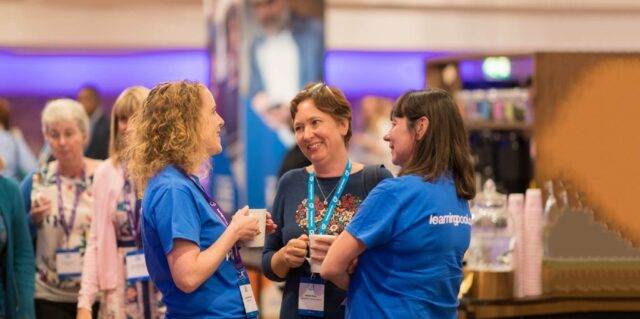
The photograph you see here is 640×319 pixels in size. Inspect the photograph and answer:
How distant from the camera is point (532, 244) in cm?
468

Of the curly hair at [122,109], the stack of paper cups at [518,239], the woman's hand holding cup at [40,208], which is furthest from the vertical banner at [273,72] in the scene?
the curly hair at [122,109]

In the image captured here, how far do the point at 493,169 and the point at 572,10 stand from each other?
4.70 meters

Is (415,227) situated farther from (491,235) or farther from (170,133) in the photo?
(491,235)

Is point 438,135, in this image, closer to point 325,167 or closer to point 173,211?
point 325,167

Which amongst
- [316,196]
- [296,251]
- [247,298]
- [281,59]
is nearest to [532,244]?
[316,196]

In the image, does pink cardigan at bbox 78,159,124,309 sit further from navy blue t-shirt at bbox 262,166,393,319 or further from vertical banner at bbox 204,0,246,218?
vertical banner at bbox 204,0,246,218

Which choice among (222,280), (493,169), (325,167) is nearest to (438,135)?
(325,167)

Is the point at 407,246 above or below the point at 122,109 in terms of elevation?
below

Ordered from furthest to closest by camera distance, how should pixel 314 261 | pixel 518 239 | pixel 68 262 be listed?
pixel 518 239 → pixel 68 262 → pixel 314 261

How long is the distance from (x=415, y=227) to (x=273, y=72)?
18.0 feet

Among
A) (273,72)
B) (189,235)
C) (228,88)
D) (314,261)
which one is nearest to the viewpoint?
(189,235)

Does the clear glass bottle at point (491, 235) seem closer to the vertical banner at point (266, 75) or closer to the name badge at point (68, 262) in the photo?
the name badge at point (68, 262)

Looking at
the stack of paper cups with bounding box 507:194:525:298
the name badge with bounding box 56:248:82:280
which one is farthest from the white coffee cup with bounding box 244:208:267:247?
the stack of paper cups with bounding box 507:194:525:298

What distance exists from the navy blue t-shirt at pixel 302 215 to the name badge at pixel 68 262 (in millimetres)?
1099
